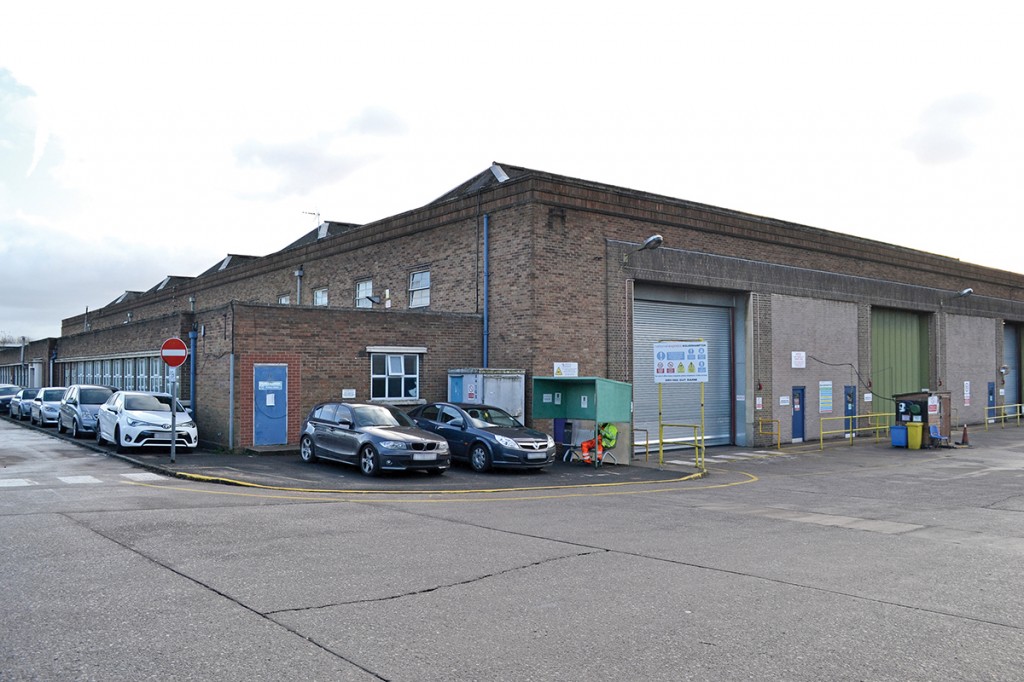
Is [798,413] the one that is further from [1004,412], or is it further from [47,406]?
[47,406]

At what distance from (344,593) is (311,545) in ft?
7.74

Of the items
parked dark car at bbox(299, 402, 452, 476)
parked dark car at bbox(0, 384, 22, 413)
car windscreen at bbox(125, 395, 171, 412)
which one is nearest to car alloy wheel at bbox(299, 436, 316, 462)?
parked dark car at bbox(299, 402, 452, 476)

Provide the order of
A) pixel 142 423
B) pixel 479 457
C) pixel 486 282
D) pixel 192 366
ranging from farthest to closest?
pixel 486 282 → pixel 192 366 → pixel 142 423 → pixel 479 457

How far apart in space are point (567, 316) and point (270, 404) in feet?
26.6

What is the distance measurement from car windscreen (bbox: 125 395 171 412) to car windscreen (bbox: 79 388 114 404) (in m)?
4.45

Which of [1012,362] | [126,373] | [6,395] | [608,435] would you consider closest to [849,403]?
[608,435]

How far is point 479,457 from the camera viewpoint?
→ 18.9 metres

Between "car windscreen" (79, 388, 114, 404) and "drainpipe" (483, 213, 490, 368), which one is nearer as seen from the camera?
"drainpipe" (483, 213, 490, 368)

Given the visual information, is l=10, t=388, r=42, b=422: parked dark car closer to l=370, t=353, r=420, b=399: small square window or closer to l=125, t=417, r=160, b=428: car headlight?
l=125, t=417, r=160, b=428: car headlight

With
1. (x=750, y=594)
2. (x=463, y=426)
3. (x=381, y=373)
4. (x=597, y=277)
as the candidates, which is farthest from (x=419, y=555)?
(x=597, y=277)

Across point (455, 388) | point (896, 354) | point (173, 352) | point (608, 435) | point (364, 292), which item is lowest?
point (608, 435)

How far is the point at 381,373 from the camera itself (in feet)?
75.6

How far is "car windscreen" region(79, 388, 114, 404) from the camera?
83.6 feet

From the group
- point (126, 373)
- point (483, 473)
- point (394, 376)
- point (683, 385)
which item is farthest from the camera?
point (126, 373)
